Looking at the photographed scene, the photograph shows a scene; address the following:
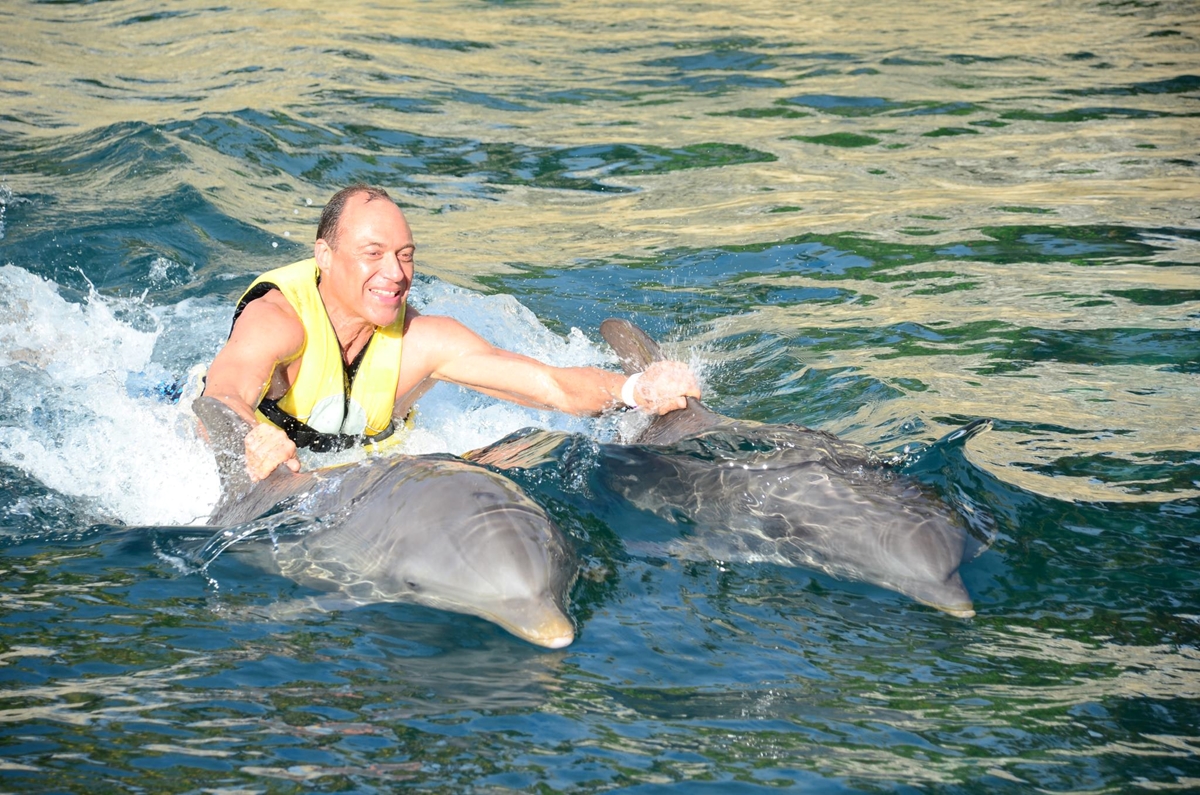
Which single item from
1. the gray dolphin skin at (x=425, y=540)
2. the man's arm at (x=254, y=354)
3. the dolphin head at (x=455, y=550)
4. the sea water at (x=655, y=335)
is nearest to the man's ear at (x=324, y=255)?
the man's arm at (x=254, y=354)

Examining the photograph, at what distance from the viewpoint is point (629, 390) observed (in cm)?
618

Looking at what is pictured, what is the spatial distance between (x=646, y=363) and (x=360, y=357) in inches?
55.3

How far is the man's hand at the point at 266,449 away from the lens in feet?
15.7

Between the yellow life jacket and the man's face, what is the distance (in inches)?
8.0

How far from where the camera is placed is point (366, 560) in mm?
4641

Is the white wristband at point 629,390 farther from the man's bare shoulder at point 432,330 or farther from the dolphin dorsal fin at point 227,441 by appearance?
the dolphin dorsal fin at point 227,441

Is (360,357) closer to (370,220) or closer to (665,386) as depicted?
(370,220)

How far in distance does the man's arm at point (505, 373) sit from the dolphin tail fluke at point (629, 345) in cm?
10

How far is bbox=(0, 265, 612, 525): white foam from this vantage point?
5812 millimetres

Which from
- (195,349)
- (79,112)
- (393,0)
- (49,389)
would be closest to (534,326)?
(195,349)

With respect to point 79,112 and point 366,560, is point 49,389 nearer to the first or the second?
point 366,560

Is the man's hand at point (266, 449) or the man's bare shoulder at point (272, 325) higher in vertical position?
the man's bare shoulder at point (272, 325)

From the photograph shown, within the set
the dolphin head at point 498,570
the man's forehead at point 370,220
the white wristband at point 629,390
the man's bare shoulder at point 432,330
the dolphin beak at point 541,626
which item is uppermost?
the man's forehead at point 370,220

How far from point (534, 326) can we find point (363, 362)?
8.63 feet
